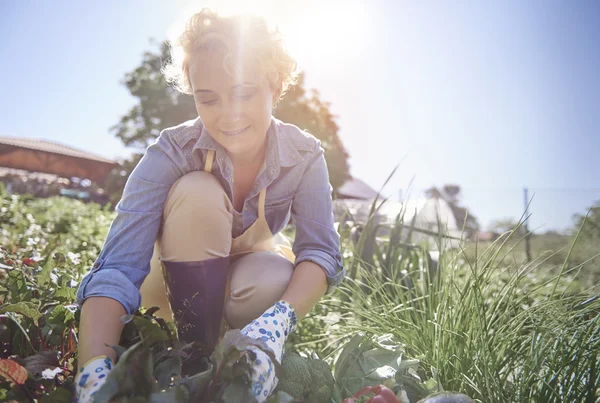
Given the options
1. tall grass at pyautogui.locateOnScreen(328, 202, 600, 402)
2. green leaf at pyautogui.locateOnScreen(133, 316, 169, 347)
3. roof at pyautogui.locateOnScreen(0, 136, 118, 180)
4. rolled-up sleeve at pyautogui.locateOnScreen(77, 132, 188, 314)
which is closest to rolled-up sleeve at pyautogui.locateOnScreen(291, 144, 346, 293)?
tall grass at pyautogui.locateOnScreen(328, 202, 600, 402)

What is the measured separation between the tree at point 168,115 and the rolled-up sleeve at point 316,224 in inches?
407

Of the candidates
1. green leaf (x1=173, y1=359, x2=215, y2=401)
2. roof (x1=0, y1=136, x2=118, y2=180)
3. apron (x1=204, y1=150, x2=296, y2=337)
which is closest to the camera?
Answer: green leaf (x1=173, y1=359, x2=215, y2=401)

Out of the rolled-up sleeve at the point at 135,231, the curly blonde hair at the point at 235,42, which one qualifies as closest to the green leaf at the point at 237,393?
the rolled-up sleeve at the point at 135,231

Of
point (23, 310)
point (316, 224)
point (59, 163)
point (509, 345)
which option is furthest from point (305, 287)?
point (59, 163)

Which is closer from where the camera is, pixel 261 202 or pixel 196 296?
pixel 196 296

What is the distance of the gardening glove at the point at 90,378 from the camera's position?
35.0 inches

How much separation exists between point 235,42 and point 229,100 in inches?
8.0

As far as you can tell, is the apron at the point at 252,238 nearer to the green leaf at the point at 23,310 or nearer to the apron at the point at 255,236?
the apron at the point at 255,236

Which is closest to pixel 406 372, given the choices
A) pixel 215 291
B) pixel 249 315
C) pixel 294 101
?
pixel 249 315

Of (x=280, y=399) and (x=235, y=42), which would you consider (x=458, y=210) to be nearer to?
(x=235, y=42)

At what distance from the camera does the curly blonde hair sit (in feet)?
4.70

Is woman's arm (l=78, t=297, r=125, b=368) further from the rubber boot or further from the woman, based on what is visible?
the rubber boot

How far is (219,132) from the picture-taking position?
1.45 m

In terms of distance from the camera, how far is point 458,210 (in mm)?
4914
